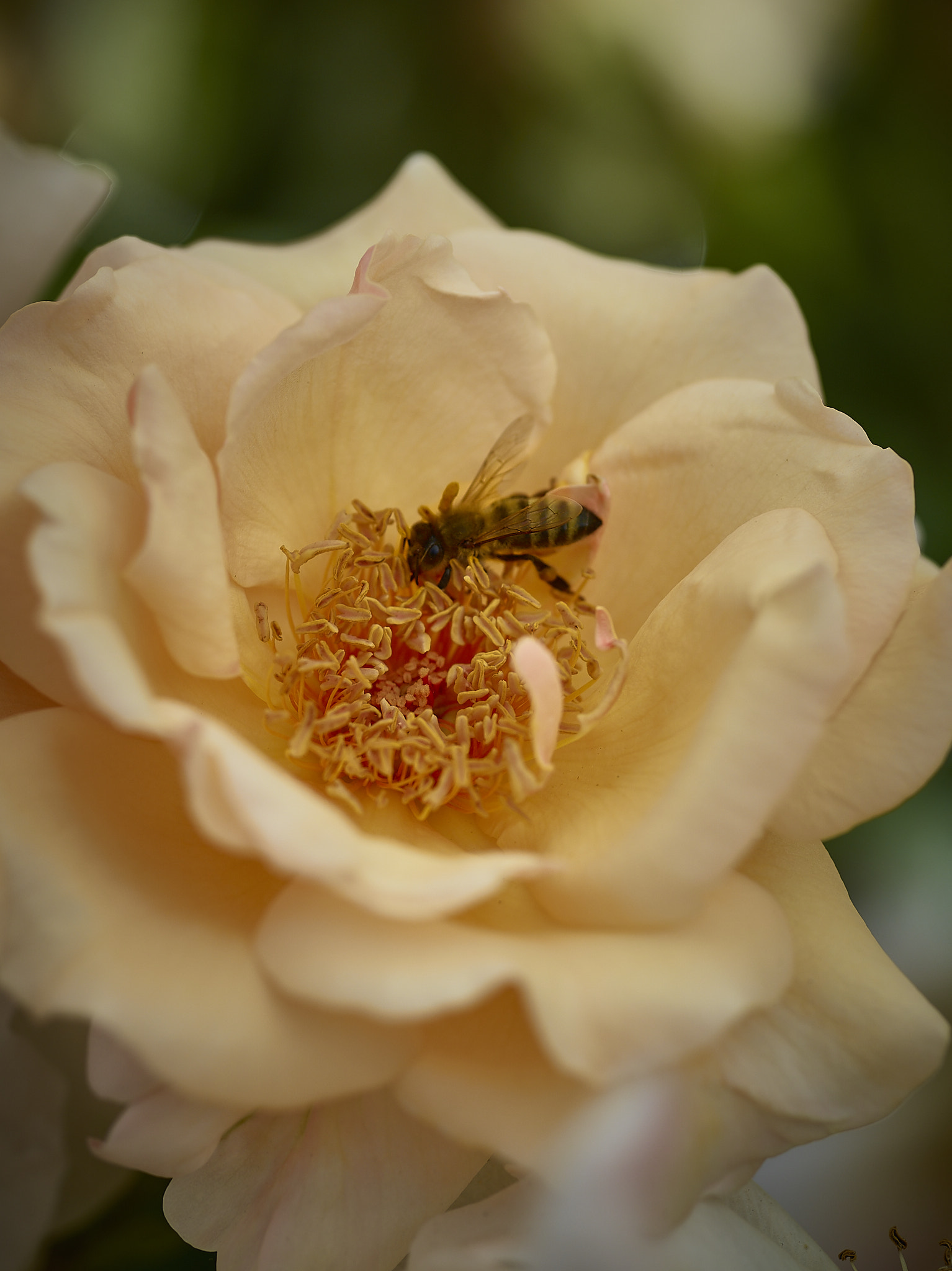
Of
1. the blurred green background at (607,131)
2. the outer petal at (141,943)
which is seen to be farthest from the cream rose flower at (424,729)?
the blurred green background at (607,131)

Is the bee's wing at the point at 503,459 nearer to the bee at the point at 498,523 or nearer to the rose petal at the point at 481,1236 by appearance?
the bee at the point at 498,523

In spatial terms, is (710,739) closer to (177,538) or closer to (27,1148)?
(177,538)

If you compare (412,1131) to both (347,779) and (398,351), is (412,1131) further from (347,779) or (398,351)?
(398,351)

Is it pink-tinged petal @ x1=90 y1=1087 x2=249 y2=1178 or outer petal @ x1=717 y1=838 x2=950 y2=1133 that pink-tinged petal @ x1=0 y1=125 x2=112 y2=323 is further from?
outer petal @ x1=717 y1=838 x2=950 y2=1133

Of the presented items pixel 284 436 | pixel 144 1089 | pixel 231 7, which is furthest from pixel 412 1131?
pixel 231 7

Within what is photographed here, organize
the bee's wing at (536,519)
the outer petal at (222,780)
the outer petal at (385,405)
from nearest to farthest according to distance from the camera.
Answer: the outer petal at (222,780)
the outer petal at (385,405)
the bee's wing at (536,519)

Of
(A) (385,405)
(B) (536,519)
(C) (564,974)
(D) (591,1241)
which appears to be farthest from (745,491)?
(D) (591,1241)
